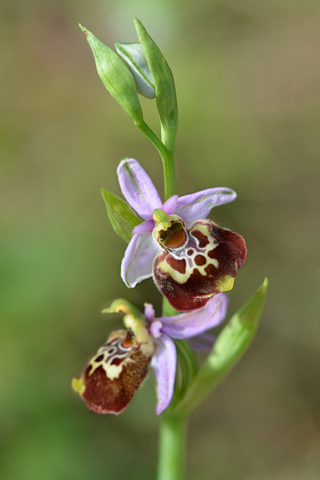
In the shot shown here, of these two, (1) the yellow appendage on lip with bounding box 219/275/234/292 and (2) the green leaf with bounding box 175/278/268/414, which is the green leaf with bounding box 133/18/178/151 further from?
(2) the green leaf with bounding box 175/278/268/414

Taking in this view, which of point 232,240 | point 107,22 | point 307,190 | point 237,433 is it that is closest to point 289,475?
point 237,433

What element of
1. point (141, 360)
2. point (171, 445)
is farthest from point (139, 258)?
point (171, 445)

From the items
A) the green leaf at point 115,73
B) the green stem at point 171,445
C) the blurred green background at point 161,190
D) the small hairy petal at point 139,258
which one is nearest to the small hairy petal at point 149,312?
the small hairy petal at point 139,258

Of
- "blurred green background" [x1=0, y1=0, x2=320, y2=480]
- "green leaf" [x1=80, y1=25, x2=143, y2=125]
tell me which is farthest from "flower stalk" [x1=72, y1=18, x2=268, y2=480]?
"blurred green background" [x1=0, y1=0, x2=320, y2=480]

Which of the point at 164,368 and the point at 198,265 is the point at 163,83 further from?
the point at 164,368

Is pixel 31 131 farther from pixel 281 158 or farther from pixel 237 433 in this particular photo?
pixel 237 433

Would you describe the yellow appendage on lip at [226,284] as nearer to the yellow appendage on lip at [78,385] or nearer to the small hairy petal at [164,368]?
the small hairy petal at [164,368]
